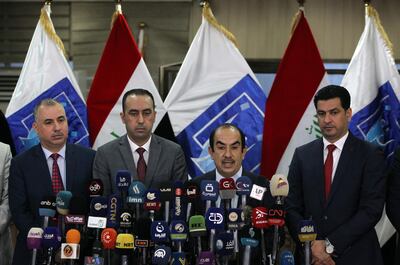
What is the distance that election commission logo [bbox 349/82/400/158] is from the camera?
486cm

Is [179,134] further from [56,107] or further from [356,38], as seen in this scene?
[356,38]

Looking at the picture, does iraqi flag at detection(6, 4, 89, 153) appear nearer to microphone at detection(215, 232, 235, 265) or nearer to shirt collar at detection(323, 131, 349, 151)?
shirt collar at detection(323, 131, 349, 151)

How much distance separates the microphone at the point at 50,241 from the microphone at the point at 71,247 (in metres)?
0.06

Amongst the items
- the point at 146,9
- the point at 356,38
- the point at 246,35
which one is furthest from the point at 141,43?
the point at 356,38

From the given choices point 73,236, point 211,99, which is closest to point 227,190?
point 73,236

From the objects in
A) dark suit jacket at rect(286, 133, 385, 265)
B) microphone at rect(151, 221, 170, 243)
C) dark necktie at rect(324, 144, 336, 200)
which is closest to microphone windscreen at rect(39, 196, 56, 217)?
microphone at rect(151, 221, 170, 243)

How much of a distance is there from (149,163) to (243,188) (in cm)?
88

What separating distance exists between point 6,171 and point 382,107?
2.35 m

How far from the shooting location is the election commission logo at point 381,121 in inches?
191

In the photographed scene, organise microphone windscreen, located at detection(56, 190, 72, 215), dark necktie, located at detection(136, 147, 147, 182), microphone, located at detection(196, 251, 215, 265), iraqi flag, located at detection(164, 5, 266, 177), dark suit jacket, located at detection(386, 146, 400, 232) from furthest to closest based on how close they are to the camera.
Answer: iraqi flag, located at detection(164, 5, 266, 177) < dark necktie, located at detection(136, 147, 147, 182) < dark suit jacket, located at detection(386, 146, 400, 232) < microphone windscreen, located at detection(56, 190, 72, 215) < microphone, located at detection(196, 251, 215, 265)

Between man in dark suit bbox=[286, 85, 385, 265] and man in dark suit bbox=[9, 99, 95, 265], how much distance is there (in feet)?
3.67

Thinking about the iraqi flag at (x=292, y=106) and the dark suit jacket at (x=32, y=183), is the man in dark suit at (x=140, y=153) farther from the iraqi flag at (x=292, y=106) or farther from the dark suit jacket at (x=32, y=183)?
the iraqi flag at (x=292, y=106)

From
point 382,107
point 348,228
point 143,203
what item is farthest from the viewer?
point 382,107

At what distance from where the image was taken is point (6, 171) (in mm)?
4191
